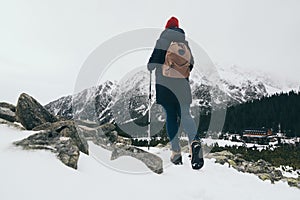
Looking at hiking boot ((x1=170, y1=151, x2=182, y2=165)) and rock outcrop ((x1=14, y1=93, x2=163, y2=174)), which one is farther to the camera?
hiking boot ((x1=170, y1=151, x2=182, y2=165))

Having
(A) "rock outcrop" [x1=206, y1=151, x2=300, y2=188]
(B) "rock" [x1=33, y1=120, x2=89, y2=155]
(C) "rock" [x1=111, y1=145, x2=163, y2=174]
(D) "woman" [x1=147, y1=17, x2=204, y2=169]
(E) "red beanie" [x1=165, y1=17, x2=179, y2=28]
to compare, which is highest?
(E) "red beanie" [x1=165, y1=17, x2=179, y2=28]

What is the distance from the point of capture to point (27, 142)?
3.45m

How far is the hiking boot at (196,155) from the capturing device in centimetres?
464

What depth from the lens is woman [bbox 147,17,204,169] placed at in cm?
496

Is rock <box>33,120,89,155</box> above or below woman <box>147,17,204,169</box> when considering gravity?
below

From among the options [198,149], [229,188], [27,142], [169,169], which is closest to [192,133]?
[198,149]

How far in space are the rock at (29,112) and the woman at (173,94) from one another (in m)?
2.74

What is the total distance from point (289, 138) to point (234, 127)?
14.1 metres

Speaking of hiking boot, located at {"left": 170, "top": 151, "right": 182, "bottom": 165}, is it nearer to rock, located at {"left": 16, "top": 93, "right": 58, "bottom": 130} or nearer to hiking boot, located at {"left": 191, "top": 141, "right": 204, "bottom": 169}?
hiking boot, located at {"left": 191, "top": 141, "right": 204, "bottom": 169}

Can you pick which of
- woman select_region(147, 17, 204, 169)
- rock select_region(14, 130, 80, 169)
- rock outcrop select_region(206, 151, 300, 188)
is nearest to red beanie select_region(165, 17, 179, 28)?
woman select_region(147, 17, 204, 169)

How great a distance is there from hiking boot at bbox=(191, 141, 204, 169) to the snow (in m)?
0.12

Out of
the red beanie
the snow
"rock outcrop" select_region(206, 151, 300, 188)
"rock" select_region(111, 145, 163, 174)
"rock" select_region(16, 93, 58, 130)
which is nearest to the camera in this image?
the snow

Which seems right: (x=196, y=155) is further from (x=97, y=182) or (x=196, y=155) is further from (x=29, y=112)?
(x=29, y=112)

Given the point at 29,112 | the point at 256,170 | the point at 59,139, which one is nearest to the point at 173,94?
the point at 59,139
